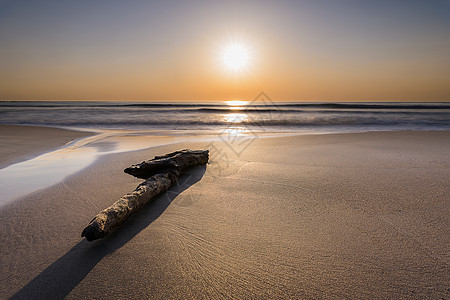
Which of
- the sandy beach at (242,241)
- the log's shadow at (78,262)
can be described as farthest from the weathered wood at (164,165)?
the log's shadow at (78,262)

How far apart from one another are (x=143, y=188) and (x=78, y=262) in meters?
0.97

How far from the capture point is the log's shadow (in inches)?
56.8

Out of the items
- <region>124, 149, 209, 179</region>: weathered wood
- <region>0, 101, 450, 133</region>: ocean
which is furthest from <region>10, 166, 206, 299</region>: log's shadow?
<region>0, 101, 450, 133</region>: ocean

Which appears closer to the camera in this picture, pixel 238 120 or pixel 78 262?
pixel 78 262

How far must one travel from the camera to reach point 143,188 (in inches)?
100

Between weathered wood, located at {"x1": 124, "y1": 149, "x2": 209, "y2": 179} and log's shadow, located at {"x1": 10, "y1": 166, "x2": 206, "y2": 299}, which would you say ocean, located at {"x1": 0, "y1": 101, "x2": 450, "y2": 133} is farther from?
log's shadow, located at {"x1": 10, "y1": 166, "x2": 206, "y2": 299}

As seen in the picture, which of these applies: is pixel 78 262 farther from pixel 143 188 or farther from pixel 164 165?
pixel 164 165

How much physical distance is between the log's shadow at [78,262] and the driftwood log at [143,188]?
0.33 feet

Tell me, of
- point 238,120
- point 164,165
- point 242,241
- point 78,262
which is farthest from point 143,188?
point 238,120

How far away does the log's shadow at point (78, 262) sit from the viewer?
1442 mm

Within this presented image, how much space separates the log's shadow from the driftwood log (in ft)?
0.33

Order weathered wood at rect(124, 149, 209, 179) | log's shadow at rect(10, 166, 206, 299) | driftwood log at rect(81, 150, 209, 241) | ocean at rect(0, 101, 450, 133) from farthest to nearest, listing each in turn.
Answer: ocean at rect(0, 101, 450, 133)
weathered wood at rect(124, 149, 209, 179)
driftwood log at rect(81, 150, 209, 241)
log's shadow at rect(10, 166, 206, 299)

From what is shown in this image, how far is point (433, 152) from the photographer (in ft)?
17.1

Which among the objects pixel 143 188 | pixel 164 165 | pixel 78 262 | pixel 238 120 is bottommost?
pixel 78 262
